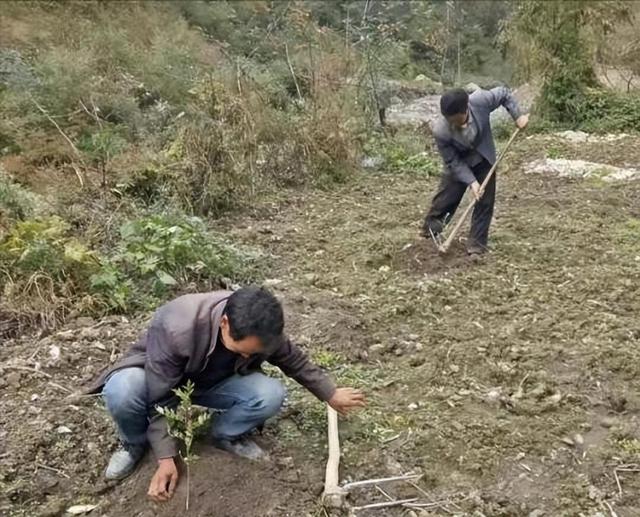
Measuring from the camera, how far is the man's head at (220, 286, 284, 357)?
8.58 ft

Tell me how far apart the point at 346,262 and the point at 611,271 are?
6.03 feet

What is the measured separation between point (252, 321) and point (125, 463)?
94 cm

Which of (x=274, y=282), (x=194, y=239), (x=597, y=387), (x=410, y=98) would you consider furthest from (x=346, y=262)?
(x=410, y=98)

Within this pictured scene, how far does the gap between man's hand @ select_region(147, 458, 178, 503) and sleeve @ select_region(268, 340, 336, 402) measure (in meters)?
0.52

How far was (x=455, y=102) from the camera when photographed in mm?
5031

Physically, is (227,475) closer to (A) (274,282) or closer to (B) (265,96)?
(A) (274,282)

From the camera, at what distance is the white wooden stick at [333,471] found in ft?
9.74

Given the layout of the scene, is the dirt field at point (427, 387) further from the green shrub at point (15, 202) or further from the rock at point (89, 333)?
the green shrub at point (15, 202)

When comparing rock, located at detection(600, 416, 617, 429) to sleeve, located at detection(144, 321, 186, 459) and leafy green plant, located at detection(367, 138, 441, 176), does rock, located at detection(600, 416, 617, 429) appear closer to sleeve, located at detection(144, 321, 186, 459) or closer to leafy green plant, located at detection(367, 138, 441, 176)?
sleeve, located at detection(144, 321, 186, 459)

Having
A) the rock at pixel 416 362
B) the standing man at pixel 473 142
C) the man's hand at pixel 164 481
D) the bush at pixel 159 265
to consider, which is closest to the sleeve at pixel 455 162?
the standing man at pixel 473 142

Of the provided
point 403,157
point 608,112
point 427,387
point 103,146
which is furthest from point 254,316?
point 608,112

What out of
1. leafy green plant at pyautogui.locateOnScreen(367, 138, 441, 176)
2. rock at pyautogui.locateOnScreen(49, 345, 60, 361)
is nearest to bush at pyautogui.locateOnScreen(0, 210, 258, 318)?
rock at pyautogui.locateOnScreen(49, 345, 60, 361)

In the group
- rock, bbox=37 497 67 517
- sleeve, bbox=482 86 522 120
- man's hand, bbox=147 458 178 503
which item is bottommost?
rock, bbox=37 497 67 517

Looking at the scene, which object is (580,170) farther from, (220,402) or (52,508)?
(52,508)
